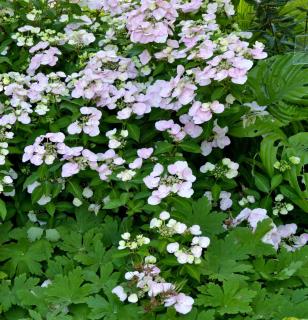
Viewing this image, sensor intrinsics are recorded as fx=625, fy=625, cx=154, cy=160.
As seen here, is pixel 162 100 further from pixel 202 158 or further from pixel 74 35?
pixel 74 35

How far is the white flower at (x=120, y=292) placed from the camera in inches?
65.7

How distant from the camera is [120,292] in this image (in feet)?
5.51

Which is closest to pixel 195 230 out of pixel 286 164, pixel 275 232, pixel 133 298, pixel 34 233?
pixel 133 298

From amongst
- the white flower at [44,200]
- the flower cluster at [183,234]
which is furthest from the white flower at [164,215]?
the white flower at [44,200]

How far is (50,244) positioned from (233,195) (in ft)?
2.13

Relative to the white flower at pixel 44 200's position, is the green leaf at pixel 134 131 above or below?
above

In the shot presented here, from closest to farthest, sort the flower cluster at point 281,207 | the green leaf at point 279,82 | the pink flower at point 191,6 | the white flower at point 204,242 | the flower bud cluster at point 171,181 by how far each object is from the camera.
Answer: the white flower at point 204,242, the flower bud cluster at point 171,181, the flower cluster at point 281,207, the green leaf at point 279,82, the pink flower at point 191,6

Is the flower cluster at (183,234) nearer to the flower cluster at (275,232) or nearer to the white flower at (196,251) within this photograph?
the white flower at (196,251)

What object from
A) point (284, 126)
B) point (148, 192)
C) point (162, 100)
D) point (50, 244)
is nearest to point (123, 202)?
point (148, 192)

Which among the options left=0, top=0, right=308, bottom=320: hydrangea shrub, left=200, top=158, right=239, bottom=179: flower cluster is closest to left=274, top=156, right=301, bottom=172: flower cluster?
left=0, top=0, right=308, bottom=320: hydrangea shrub

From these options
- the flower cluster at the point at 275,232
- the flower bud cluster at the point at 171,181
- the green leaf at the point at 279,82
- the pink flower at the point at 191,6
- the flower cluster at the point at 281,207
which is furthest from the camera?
the pink flower at the point at 191,6

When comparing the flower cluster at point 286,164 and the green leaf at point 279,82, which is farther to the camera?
the green leaf at point 279,82

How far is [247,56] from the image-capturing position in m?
2.03

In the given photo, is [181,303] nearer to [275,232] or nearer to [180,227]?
[180,227]
